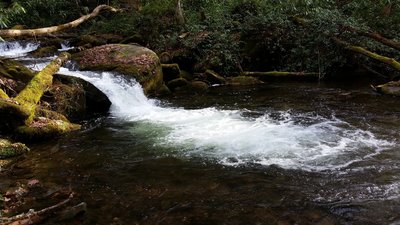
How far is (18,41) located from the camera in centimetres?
2061

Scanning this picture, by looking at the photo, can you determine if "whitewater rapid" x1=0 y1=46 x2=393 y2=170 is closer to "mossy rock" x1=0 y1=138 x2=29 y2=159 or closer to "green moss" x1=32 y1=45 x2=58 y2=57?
"mossy rock" x1=0 y1=138 x2=29 y2=159

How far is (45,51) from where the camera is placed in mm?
18328

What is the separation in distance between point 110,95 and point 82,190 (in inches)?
274

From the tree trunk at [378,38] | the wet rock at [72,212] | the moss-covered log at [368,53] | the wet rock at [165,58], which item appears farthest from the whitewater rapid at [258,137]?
the tree trunk at [378,38]

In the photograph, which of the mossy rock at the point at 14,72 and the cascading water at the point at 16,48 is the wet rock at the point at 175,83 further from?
the cascading water at the point at 16,48

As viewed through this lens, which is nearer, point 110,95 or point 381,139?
point 381,139

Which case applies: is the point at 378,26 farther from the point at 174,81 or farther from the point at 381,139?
the point at 381,139

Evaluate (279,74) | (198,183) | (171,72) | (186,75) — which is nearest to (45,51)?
(171,72)

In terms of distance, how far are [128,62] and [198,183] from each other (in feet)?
29.9

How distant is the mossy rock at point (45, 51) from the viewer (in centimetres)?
1773

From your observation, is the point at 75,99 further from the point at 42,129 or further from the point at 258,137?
the point at 258,137

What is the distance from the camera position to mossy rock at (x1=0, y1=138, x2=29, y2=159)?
7332 mm

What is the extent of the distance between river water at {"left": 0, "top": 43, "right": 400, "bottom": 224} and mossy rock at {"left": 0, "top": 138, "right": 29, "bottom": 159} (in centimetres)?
29

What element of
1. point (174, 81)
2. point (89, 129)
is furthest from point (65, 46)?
point (89, 129)
